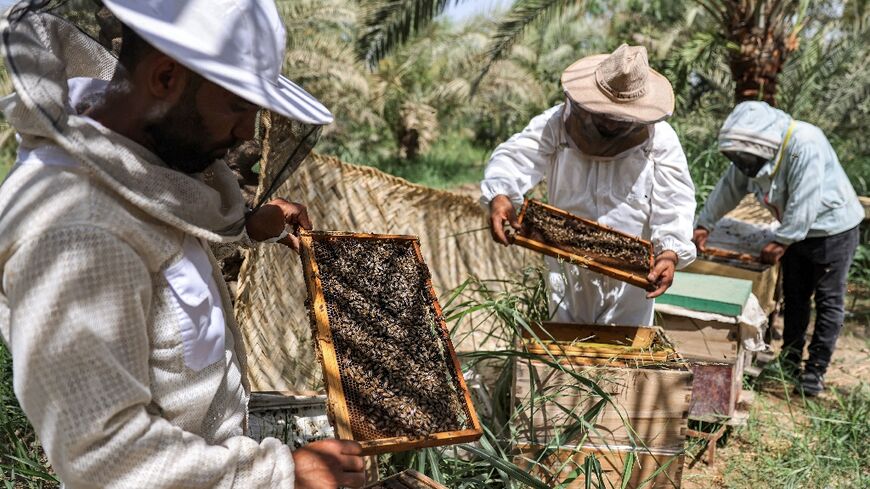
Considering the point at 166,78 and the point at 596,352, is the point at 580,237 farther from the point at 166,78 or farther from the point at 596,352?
the point at 166,78

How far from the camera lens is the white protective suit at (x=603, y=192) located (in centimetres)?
373

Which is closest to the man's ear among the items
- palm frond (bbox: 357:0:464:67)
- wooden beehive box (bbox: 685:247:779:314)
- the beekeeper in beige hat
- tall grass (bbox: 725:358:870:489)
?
the beekeeper in beige hat

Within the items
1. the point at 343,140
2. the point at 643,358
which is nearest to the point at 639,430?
the point at 643,358

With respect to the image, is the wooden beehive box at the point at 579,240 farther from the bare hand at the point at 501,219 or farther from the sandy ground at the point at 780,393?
the sandy ground at the point at 780,393

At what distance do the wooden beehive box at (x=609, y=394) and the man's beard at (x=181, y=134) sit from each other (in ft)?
5.85

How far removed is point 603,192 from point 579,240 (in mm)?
373

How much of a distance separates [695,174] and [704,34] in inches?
70.0

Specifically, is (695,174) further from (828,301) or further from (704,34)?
(828,301)

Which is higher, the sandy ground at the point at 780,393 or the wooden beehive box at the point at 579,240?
the wooden beehive box at the point at 579,240

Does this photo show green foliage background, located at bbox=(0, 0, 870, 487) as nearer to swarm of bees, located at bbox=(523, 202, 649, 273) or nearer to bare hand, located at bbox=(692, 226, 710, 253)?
swarm of bees, located at bbox=(523, 202, 649, 273)

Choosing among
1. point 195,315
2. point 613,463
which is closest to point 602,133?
point 613,463

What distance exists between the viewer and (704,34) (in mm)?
8148

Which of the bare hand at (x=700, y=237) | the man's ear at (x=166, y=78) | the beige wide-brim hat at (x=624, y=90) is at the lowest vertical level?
the bare hand at (x=700, y=237)

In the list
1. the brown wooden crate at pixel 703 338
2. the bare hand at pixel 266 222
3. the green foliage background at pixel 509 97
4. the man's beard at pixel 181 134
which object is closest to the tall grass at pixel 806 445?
the green foliage background at pixel 509 97
